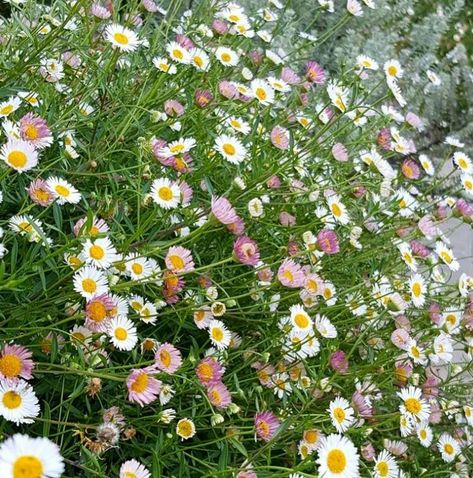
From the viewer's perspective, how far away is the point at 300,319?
1288 millimetres

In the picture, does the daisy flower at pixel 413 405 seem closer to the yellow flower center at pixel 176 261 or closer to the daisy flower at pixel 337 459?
the daisy flower at pixel 337 459

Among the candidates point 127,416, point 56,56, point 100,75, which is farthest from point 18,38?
point 127,416

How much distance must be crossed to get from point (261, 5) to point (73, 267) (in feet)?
6.22

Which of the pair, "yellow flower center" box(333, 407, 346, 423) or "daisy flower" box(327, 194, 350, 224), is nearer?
"yellow flower center" box(333, 407, 346, 423)

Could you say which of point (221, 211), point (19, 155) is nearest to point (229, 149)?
point (221, 211)

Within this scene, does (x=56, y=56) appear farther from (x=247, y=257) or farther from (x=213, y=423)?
(x=213, y=423)

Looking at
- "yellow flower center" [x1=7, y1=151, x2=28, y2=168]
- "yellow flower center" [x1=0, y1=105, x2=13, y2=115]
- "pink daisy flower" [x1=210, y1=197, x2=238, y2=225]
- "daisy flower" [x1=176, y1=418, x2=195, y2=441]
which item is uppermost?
"yellow flower center" [x1=0, y1=105, x2=13, y2=115]

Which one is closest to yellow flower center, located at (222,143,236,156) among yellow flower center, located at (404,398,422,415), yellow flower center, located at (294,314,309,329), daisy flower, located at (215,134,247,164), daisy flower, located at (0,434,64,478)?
daisy flower, located at (215,134,247,164)

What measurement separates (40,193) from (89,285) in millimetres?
196

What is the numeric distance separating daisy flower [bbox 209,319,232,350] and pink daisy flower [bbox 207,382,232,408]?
0.31 ft

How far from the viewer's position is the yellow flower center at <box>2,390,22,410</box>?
3.02ft

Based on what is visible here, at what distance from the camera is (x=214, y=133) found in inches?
58.8

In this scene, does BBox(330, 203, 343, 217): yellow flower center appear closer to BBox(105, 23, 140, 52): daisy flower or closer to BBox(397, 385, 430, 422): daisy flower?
BBox(397, 385, 430, 422): daisy flower

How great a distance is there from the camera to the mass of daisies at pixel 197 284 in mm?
1074
